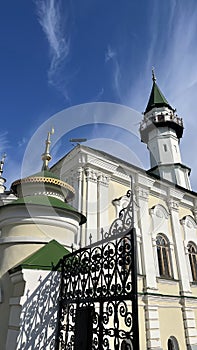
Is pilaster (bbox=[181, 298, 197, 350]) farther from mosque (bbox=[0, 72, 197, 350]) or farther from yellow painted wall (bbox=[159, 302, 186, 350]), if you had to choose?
yellow painted wall (bbox=[159, 302, 186, 350])

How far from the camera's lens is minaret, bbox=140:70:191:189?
17578 millimetres

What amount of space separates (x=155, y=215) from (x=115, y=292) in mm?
10204

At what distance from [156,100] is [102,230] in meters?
19.9

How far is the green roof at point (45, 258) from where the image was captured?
12.8ft

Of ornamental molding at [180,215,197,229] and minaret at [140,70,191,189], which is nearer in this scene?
ornamental molding at [180,215,197,229]

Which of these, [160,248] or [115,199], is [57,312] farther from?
[160,248]

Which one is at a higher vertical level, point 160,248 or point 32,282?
point 160,248

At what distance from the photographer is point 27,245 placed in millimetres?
4586

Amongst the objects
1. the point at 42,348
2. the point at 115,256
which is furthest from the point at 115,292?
the point at 42,348

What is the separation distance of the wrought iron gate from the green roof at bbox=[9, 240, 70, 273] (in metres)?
0.23

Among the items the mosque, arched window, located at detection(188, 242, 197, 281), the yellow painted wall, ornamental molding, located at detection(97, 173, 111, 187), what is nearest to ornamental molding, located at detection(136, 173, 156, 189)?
the mosque

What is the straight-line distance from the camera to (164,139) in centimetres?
1895

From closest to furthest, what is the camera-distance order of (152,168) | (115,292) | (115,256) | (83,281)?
(115,292)
(115,256)
(83,281)
(152,168)

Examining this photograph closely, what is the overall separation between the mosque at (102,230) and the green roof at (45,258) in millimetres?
16
